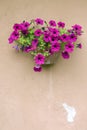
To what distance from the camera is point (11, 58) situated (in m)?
2.50

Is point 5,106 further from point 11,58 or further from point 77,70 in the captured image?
point 77,70

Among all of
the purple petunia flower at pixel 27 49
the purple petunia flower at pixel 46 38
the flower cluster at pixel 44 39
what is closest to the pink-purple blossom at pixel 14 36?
the flower cluster at pixel 44 39

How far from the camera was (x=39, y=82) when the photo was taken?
2.48 m

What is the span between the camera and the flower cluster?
227cm

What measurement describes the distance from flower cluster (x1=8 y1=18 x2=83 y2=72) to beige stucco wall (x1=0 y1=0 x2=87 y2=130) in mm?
148

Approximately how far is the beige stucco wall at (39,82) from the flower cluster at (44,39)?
148 mm

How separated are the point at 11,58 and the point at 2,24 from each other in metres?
0.31

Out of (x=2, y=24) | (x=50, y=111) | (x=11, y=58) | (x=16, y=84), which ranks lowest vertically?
(x=50, y=111)

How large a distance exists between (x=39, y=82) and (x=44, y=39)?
408 mm

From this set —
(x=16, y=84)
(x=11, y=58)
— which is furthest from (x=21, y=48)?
(x=16, y=84)

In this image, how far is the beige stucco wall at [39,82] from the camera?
2.46 meters

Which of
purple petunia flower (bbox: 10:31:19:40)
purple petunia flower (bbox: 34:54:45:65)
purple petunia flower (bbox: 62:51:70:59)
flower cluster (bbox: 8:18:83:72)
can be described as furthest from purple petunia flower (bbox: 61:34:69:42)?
purple petunia flower (bbox: 10:31:19:40)

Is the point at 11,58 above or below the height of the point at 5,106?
above

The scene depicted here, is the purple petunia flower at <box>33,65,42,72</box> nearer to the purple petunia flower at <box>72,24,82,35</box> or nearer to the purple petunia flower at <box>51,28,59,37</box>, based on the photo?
the purple petunia flower at <box>51,28,59,37</box>
